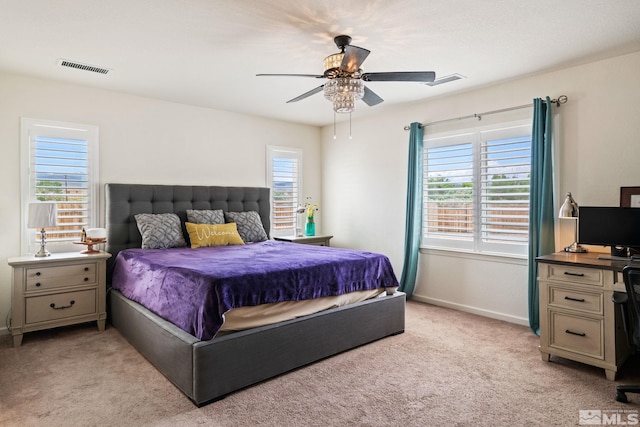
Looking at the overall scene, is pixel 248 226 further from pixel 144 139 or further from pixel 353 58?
pixel 353 58

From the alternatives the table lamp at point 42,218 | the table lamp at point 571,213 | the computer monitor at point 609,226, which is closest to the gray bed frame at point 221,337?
the table lamp at point 42,218

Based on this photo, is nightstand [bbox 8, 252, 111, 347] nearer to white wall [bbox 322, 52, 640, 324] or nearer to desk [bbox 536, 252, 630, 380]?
white wall [bbox 322, 52, 640, 324]

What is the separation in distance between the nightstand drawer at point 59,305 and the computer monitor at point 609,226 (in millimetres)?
4530

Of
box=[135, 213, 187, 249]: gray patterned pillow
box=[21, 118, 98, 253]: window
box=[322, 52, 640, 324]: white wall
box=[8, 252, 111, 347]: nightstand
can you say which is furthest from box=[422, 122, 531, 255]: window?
box=[21, 118, 98, 253]: window

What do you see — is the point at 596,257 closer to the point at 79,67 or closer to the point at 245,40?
the point at 245,40

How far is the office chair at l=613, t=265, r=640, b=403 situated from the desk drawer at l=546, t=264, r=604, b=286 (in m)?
0.34

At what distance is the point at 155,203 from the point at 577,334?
14.2 feet

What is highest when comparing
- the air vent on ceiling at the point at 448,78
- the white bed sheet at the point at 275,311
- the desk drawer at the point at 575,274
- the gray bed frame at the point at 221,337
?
the air vent on ceiling at the point at 448,78

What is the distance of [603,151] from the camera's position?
3.46 meters

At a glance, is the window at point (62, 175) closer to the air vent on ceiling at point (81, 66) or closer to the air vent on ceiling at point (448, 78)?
the air vent on ceiling at point (81, 66)

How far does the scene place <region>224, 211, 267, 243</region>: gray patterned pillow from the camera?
15.9 ft

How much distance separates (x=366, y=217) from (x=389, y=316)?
2.22 m

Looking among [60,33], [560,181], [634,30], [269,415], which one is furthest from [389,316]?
[60,33]

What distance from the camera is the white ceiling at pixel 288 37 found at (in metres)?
2.52
